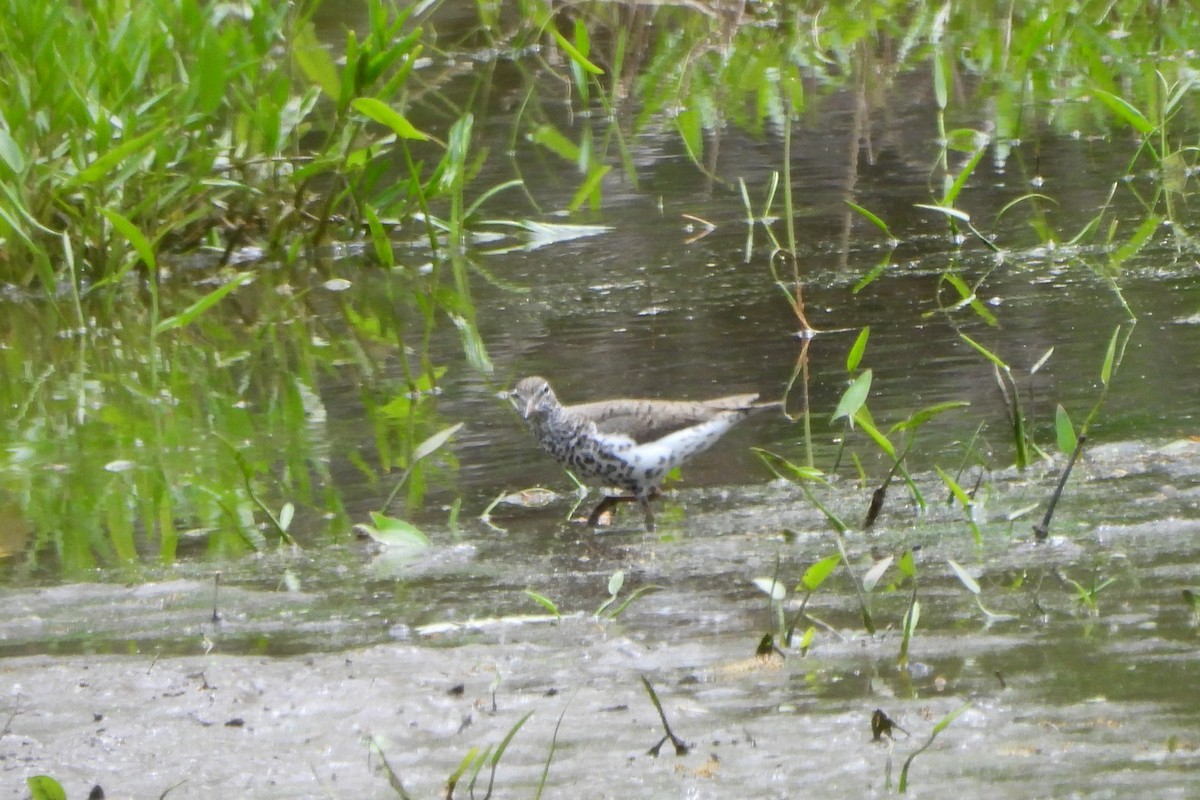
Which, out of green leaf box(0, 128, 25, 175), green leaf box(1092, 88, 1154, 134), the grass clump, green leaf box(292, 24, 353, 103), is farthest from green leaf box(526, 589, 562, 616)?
green leaf box(292, 24, 353, 103)

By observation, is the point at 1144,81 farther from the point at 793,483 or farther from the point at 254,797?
the point at 254,797

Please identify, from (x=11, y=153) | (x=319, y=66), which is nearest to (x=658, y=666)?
(x=11, y=153)

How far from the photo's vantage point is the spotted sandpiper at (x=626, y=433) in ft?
18.1

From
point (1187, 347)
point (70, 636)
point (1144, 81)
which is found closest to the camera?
point (70, 636)

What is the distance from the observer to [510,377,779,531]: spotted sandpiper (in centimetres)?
551

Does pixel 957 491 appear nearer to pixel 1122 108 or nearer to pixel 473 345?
pixel 1122 108

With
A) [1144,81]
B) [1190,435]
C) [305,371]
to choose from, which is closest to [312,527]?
[305,371]

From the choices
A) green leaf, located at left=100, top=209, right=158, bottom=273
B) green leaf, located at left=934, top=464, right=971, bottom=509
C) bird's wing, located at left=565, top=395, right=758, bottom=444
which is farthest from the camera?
green leaf, located at left=100, top=209, right=158, bottom=273

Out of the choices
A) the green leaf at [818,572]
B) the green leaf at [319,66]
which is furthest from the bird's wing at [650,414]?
the green leaf at [319,66]

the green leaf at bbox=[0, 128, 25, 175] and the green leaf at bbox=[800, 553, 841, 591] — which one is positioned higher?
the green leaf at bbox=[0, 128, 25, 175]

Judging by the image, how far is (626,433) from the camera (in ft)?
18.3

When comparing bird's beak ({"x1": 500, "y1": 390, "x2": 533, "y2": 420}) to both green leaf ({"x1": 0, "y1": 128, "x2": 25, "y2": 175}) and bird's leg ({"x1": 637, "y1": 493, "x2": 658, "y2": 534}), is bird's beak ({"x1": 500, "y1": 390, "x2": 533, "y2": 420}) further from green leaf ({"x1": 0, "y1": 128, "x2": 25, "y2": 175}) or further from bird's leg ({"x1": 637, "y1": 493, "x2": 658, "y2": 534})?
green leaf ({"x1": 0, "y1": 128, "x2": 25, "y2": 175})

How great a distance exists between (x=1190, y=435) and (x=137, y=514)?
321 centimetres

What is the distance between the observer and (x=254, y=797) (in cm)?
331
